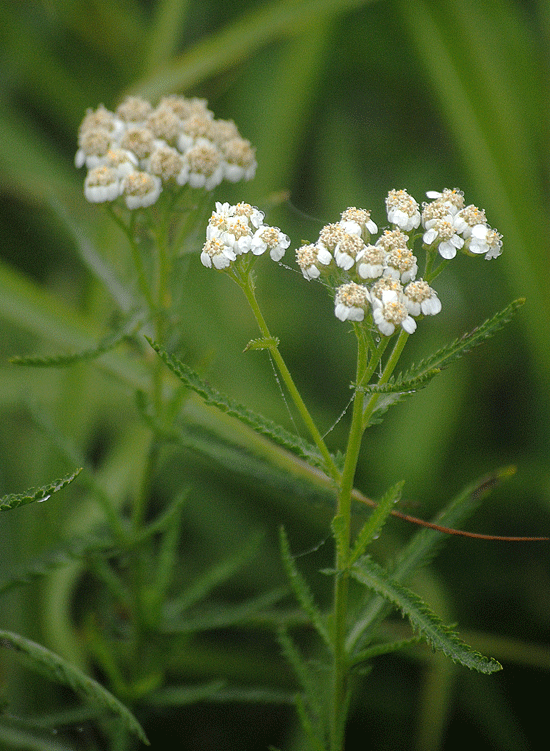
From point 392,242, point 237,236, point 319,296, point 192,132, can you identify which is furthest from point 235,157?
point 319,296

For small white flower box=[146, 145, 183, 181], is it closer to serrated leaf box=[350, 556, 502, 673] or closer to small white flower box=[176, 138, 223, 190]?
small white flower box=[176, 138, 223, 190]

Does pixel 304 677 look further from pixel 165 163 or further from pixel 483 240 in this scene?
pixel 165 163

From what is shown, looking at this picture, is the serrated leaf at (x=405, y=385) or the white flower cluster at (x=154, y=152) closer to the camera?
the serrated leaf at (x=405, y=385)

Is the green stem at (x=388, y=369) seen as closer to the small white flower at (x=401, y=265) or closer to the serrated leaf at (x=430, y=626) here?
the small white flower at (x=401, y=265)

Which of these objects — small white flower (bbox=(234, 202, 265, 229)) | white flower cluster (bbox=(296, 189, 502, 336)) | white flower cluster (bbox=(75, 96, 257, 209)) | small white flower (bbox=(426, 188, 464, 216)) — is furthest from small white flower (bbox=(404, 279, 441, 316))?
white flower cluster (bbox=(75, 96, 257, 209))

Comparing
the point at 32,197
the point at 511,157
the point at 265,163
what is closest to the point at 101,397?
the point at 32,197

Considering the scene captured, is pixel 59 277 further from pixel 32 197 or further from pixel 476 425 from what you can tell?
pixel 476 425

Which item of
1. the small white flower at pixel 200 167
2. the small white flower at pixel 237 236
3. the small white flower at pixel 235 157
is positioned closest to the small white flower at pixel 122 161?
the small white flower at pixel 200 167
